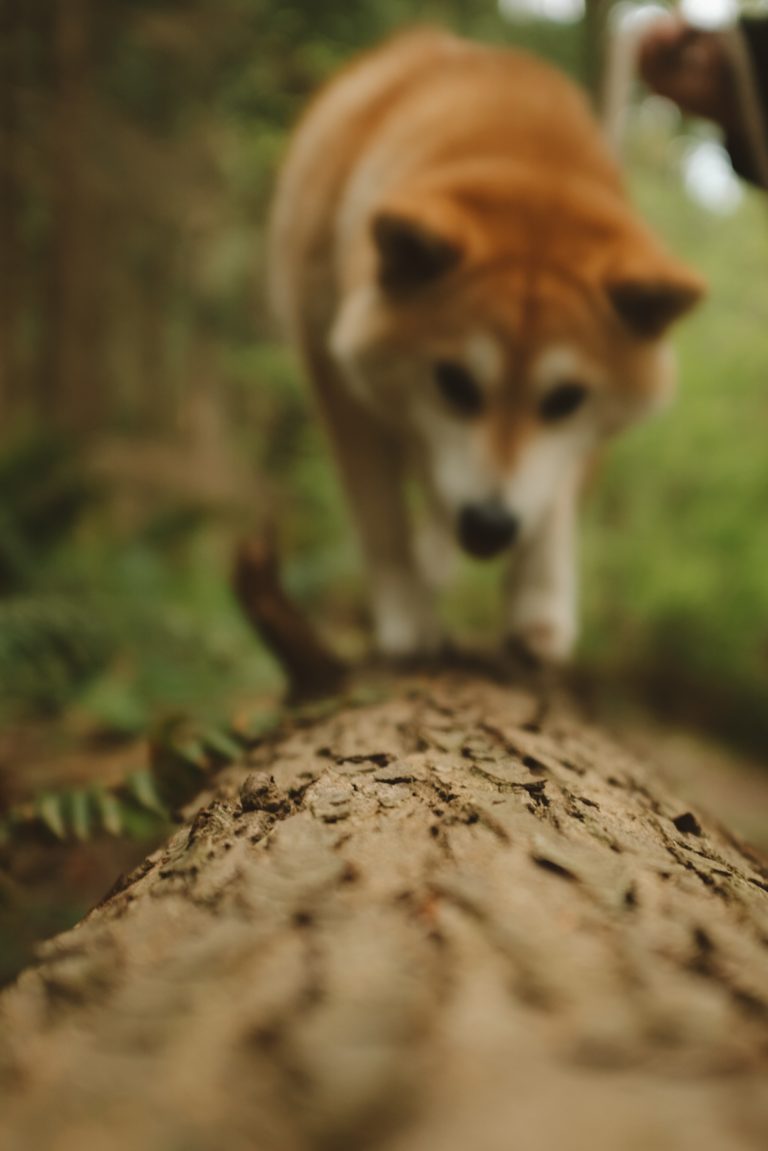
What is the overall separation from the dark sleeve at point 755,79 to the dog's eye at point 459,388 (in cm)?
100

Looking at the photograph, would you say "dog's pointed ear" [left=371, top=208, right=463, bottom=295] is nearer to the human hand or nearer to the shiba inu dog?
the shiba inu dog

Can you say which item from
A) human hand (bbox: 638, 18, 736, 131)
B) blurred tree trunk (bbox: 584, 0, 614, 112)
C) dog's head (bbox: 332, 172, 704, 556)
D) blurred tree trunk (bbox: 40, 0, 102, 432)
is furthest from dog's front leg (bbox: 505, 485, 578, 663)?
blurred tree trunk (bbox: 40, 0, 102, 432)

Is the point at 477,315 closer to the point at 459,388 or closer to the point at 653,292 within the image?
the point at 459,388

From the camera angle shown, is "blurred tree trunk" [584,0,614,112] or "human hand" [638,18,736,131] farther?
"blurred tree trunk" [584,0,614,112]

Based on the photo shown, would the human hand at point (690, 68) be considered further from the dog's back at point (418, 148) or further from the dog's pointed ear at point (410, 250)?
the dog's pointed ear at point (410, 250)

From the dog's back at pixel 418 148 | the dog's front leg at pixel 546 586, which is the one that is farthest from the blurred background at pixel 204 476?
the dog's back at pixel 418 148

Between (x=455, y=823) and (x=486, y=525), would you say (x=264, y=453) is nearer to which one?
(x=486, y=525)

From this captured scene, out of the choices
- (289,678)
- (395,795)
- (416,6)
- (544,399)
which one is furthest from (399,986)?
(416,6)

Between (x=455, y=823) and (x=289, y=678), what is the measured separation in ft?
4.96

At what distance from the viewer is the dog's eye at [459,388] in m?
→ 2.54

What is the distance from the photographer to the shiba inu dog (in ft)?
8.23

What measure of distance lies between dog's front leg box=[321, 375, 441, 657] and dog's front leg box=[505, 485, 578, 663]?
31cm

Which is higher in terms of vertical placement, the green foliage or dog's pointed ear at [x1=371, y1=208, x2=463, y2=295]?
dog's pointed ear at [x1=371, y1=208, x2=463, y2=295]

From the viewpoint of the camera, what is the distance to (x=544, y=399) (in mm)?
2566
